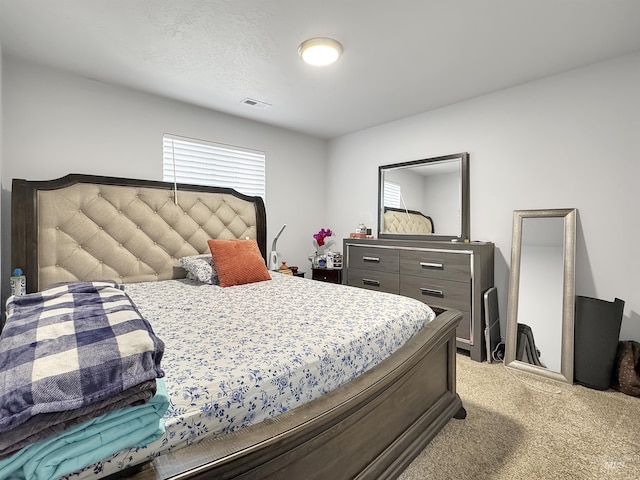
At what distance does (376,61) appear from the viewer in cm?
242

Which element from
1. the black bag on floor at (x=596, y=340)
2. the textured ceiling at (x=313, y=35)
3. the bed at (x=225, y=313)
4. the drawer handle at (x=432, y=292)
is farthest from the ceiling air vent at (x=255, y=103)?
the black bag on floor at (x=596, y=340)

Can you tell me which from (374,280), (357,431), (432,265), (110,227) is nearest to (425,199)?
(432,265)

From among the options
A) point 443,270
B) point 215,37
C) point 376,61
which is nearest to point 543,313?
point 443,270

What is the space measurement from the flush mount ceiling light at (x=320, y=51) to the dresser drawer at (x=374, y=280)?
2149mm

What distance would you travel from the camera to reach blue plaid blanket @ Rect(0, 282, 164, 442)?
648 millimetres

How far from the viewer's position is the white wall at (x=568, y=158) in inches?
93.7

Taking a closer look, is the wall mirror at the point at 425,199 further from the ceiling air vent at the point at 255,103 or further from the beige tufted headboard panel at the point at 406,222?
the ceiling air vent at the point at 255,103

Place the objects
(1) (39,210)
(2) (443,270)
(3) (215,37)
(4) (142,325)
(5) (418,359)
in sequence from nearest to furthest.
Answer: (4) (142,325), (5) (418,359), (3) (215,37), (1) (39,210), (2) (443,270)

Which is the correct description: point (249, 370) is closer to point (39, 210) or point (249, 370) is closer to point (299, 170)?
point (39, 210)

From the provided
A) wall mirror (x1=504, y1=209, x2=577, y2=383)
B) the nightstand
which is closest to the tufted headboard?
the nightstand

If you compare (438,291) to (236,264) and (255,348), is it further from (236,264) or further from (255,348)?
(255,348)

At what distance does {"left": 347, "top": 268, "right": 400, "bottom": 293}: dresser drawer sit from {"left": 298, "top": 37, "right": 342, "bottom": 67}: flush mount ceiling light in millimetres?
2149

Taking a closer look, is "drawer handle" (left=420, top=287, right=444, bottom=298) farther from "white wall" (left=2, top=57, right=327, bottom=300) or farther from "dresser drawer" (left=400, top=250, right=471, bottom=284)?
"white wall" (left=2, top=57, right=327, bottom=300)

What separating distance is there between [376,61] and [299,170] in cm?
207
